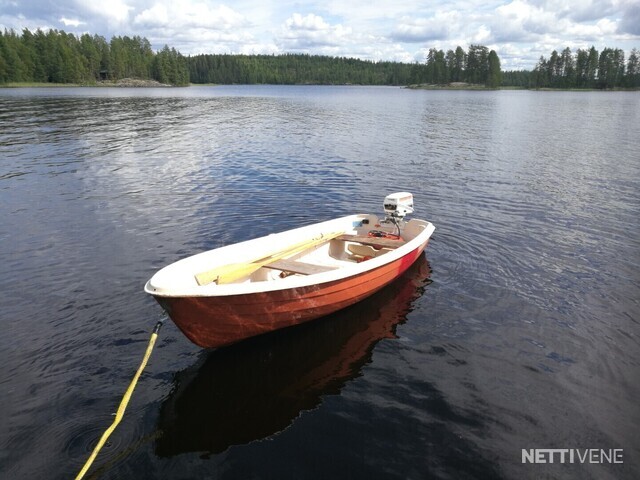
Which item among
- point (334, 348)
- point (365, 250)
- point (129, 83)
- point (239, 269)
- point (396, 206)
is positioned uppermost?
point (129, 83)

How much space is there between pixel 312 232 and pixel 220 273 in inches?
157

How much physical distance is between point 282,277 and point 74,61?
159 metres

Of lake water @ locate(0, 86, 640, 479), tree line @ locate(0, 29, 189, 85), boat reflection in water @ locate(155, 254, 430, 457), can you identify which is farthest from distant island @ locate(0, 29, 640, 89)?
boat reflection in water @ locate(155, 254, 430, 457)

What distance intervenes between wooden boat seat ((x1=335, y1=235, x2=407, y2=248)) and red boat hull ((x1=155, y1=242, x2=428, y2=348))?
186cm

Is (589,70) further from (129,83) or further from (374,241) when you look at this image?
(374,241)

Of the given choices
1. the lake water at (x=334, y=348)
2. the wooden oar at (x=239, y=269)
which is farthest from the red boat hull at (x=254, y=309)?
the wooden oar at (x=239, y=269)

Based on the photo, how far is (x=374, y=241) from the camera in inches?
512

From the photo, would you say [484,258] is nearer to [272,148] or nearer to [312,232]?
[312,232]

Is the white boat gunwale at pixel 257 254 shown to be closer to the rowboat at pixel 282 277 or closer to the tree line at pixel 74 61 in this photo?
the rowboat at pixel 282 277

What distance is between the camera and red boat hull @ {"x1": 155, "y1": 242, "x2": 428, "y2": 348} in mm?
8180

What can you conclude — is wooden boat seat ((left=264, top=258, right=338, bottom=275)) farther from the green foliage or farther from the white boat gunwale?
the green foliage

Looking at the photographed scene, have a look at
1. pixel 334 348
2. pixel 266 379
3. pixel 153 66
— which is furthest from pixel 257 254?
pixel 153 66

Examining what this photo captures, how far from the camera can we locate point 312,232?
13078 mm

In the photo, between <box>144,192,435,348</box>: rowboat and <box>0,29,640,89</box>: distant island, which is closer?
<box>144,192,435,348</box>: rowboat
